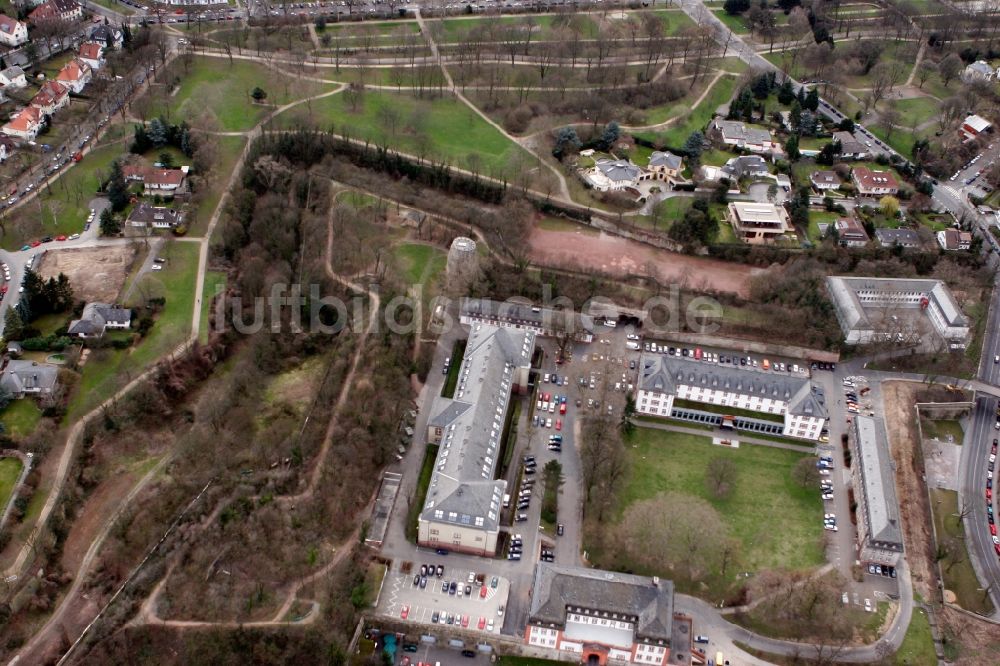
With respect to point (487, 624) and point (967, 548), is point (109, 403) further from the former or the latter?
point (967, 548)

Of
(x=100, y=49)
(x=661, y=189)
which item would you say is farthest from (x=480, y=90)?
(x=100, y=49)

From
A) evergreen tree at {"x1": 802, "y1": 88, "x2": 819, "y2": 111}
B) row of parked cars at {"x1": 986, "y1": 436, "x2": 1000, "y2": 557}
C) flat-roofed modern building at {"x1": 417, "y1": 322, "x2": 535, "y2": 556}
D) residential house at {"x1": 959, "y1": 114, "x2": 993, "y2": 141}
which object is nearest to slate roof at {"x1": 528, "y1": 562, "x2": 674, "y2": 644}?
flat-roofed modern building at {"x1": 417, "y1": 322, "x2": 535, "y2": 556}

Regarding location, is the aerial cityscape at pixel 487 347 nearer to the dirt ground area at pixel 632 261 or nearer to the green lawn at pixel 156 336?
the green lawn at pixel 156 336

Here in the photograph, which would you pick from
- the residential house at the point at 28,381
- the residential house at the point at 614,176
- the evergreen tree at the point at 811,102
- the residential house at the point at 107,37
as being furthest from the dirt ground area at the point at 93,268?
the evergreen tree at the point at 811,102

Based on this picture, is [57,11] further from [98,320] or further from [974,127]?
[974,127]

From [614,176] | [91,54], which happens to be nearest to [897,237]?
[614,176]

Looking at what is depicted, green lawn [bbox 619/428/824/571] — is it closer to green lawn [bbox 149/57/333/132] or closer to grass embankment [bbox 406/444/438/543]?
grass embankment [bbox 406/444/438/543]
